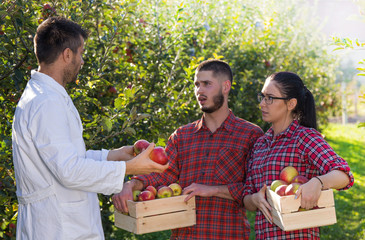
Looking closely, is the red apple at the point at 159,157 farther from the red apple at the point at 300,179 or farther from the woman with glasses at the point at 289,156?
the red apple at the point at 300,179

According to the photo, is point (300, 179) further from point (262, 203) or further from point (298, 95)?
point (298, 95)

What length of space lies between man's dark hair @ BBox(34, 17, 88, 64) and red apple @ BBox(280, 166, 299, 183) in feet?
3.99

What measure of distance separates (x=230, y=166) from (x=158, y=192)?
1.53 ft

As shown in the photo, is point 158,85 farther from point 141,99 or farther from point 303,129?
point 303,129

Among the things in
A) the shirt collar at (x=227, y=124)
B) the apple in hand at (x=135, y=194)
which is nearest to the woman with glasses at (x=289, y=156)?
the shirt collar at (x=227, y=124)

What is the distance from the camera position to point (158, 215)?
260cm

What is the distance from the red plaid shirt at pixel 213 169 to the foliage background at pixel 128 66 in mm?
335

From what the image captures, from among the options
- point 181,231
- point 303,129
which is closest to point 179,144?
point 181,231

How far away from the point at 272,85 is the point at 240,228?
0.86 metres

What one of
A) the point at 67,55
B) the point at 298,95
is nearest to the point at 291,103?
the point at 298,95

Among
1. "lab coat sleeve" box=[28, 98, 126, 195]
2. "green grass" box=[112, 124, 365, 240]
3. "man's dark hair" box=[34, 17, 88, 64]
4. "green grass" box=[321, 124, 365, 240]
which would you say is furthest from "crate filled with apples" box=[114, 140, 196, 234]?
"green grass" box=[321, 124, 365, 240]

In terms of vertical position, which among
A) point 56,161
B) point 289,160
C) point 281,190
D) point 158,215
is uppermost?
point 56,161

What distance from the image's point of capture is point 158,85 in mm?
4438

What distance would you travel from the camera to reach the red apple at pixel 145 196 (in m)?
2.70
